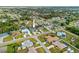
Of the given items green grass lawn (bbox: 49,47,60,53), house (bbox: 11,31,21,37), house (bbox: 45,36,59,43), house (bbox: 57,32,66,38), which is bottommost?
green grass lawn (bbox: 49,47,60,53)

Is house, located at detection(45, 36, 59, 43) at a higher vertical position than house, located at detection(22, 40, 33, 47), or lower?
higher

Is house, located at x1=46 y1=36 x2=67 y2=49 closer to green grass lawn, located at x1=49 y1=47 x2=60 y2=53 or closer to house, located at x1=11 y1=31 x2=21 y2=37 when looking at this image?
green grass lawn, located at x1=49 y1=47 x2=60 y2=53

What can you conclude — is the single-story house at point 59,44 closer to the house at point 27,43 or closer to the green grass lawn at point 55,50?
the green grass lawn at point 55,50

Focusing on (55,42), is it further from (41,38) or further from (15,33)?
(15,33)

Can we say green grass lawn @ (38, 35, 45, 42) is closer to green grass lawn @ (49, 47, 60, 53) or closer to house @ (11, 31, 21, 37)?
green grass lawn @ (49, 47, 60, 53)

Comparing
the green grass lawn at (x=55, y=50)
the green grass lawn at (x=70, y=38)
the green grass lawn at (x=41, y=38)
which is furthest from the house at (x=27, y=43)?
the green grass lawn at (x=70, y=38)

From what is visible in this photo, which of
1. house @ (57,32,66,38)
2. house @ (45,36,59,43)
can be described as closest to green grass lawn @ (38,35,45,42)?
house @ (45,36,59,43)

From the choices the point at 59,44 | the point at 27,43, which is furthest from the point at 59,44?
the point at 27,43

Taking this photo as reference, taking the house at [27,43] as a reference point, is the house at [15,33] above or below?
above
